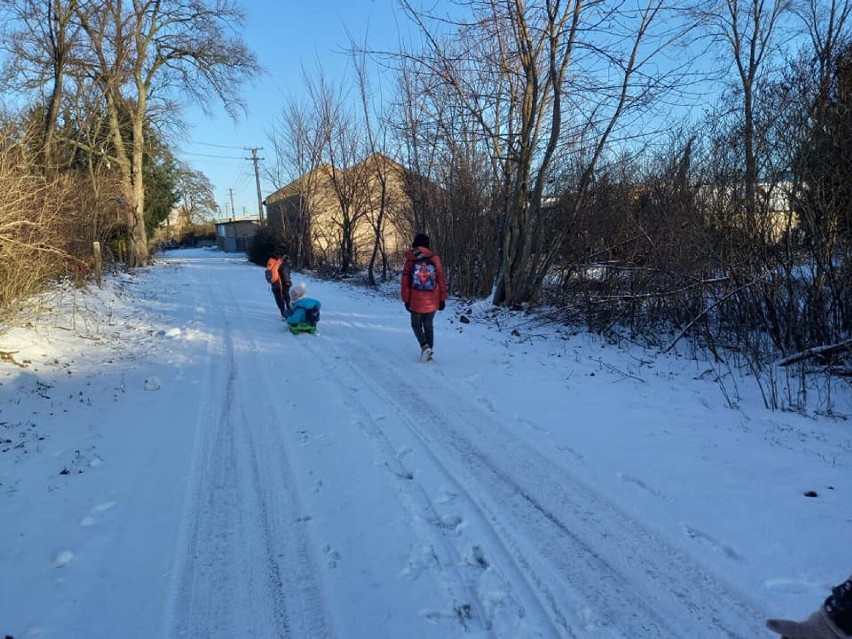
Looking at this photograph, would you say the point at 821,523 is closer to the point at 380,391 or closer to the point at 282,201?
the point at 380,391

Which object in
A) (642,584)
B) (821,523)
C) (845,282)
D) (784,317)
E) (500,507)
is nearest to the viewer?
(642,584)

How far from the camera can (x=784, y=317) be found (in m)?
7.02

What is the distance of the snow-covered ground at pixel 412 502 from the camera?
8.93 feet

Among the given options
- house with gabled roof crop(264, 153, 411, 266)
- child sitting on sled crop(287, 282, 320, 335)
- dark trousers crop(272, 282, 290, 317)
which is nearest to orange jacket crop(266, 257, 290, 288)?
dark trousers crop(272, 282, 290, 317)

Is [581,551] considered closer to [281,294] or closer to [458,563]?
[458,563]

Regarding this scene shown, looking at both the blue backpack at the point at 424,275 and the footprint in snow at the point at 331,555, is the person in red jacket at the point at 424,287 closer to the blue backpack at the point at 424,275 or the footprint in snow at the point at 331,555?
the blue backpack at the point at 424,275

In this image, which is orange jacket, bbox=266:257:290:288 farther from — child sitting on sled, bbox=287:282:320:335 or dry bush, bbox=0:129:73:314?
dry bush, bbox=0:129:73:314

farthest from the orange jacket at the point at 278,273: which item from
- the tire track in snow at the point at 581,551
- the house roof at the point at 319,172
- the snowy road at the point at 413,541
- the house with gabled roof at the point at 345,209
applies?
the house roof at the point at 319,172

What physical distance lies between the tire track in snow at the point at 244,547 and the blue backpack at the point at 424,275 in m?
3.21

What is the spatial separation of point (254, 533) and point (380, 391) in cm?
312

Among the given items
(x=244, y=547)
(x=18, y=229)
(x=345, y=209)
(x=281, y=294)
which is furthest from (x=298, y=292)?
(x=345, y=209)

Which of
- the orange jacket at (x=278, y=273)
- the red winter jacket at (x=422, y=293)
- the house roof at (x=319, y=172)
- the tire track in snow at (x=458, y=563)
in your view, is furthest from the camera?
the house roof at (x=319, y=172)

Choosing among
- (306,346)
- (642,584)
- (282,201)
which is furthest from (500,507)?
(282,201)

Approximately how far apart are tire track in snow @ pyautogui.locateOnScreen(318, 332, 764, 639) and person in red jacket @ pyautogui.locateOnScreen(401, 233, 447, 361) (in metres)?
2.99
